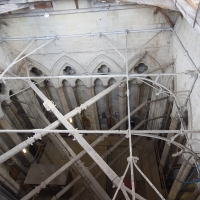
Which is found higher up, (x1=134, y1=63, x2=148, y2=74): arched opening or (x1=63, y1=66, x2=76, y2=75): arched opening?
(x1=134, y1=63, x2=148, y2=74): arched opening

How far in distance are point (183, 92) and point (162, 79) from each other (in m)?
2.70

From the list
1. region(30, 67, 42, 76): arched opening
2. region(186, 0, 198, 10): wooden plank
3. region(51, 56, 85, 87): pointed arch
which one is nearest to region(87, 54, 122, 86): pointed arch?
region(51, 56, 85, 87): pointed arch

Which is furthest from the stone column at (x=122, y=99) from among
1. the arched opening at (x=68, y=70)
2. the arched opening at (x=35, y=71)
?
the arched opening at (x=35, y=71)

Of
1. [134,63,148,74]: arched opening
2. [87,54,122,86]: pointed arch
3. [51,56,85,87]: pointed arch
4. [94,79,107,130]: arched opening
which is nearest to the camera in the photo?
[87,54,122,86]: pointed arch

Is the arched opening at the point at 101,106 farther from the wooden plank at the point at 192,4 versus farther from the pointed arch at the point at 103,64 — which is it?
the wooden plank at the point at 192,4

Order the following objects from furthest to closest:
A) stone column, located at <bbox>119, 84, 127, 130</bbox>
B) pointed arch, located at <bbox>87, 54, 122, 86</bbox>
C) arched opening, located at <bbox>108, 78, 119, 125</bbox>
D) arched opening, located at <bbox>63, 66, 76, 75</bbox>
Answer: arched opening, located at <bbox>108, 78, 119, 125</bbox>
arched opening, located at <bbox>63, 66, 76, 75</bbox>
stone column, located at <bbox>119, 84, 127, 130</bbox>
pointed arch, located at <bbox>87, 54, 122, 86</bbox>

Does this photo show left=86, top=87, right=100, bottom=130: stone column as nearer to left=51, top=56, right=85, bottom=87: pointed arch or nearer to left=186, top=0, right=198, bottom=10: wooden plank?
left=51, top=56, right=85, bottom=87: pointed arch

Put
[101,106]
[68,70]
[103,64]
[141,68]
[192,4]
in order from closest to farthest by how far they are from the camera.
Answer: [192,4] < [103,64] < [141,68] < [68,70] < [101,106]

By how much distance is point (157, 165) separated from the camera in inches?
426

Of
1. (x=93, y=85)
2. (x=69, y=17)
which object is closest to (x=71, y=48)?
(x=69, y=17)

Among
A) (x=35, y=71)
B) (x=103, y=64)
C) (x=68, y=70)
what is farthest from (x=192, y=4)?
(x=35, y=71)

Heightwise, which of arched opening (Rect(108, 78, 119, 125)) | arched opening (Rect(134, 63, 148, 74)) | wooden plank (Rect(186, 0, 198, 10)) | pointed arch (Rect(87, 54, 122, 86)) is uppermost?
arched opening (Rect(134, 63, 148, 74))

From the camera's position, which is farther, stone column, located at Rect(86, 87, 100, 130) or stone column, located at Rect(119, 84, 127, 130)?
stone column, located at Rect(86, 87, 100, 130)

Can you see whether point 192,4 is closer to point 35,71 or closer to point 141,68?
point 141,68
